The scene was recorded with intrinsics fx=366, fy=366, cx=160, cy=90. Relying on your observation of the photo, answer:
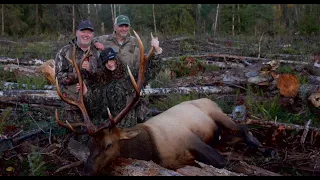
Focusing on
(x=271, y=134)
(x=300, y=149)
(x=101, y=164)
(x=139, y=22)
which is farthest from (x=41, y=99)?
(x=139, y=22)

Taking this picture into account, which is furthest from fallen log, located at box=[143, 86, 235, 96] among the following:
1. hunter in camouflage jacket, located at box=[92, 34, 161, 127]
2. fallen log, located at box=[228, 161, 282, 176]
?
fallen log, located at box=[228, 161, 282, 176]

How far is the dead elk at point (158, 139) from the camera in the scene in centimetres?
396

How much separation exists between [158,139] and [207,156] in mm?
625

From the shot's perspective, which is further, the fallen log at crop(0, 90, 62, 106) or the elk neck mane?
the fallen log at crop(0, 90, 62, 106)

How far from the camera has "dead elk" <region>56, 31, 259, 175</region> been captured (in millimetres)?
3957

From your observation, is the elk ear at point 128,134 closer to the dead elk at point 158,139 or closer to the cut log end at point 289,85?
the dead elk at point 158,139

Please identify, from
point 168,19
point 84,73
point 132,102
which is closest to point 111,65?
point 84,73

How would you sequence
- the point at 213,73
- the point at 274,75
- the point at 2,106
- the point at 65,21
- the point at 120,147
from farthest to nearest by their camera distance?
the point at 65,21
the point at 213,73
the point at 274,75
the point at 2,106
the point at 120,147

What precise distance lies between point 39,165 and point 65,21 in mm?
22571

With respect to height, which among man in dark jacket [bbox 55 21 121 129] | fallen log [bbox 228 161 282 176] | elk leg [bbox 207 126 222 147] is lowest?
fallen log [bbox 228 161 282 176]

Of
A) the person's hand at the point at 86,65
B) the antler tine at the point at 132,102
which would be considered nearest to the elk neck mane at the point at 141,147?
the antler tine at the point at 132,102

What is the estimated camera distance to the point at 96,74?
491cm

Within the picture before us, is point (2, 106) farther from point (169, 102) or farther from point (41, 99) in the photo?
point (169, 102)

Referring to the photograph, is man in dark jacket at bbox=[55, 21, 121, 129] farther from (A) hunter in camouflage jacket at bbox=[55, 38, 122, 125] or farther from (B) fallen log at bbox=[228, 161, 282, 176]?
(B) fallen log at bbox=[228, 161, 282, 176]
